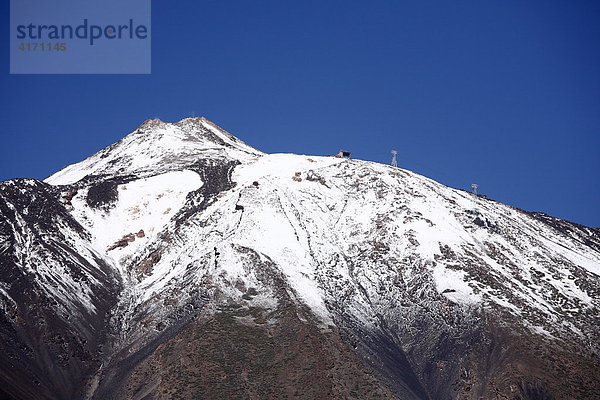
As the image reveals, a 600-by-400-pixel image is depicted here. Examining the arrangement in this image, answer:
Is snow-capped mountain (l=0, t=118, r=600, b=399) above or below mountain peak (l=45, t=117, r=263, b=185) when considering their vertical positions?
below

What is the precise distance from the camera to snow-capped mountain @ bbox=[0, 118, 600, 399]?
8419cm

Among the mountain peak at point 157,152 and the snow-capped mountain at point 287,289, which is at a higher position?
the mountain peak at point 157,152

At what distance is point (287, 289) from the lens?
3925 inches

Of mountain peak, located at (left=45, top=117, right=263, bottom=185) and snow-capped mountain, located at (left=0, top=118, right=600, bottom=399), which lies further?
mountain peak, located at (left=45, top=117, right=263, bottom=185)

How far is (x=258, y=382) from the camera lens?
8106 centimetres

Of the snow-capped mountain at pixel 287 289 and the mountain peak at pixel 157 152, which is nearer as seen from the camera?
the snow-capped mountain at pixel 287 289

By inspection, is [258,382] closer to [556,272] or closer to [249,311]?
[249,311]

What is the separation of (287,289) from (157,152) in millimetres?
67673

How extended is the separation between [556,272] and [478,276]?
1426 cm

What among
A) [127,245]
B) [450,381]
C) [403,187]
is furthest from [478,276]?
[127,245]

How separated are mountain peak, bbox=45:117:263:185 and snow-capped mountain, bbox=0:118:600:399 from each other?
3943mm

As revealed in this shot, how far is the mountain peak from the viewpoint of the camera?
5807 inches

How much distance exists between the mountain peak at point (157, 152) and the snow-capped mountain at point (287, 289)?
3.94m

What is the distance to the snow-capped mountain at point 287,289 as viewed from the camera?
84.2 meters
